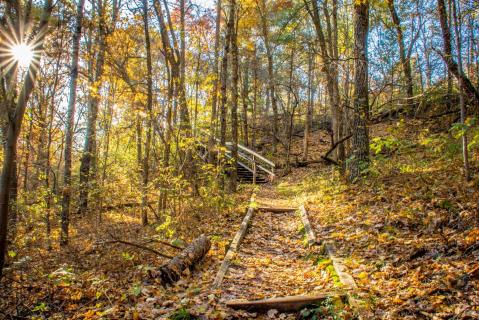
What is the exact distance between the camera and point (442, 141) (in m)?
7.25

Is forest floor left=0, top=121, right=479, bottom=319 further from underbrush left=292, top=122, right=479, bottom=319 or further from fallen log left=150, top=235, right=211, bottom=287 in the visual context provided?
fallen log left=150, top=235, right=211, bottom=287

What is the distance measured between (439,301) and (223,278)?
2606 mm

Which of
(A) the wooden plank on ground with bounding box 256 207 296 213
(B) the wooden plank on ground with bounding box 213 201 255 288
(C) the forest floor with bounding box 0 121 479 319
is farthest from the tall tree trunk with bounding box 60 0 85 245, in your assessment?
(A) the wooden plank on ground with bounding box 256 207 296 213

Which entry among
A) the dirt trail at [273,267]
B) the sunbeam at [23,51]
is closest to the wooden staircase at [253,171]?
the dirt trail at [273,267]

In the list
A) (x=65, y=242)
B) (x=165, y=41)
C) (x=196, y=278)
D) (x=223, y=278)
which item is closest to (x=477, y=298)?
(x=223, y=278)

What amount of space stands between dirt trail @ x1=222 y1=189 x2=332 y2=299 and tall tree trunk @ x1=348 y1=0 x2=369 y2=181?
2.84 meters

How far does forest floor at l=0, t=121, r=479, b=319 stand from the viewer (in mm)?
3264

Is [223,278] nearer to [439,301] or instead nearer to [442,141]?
[439,301]

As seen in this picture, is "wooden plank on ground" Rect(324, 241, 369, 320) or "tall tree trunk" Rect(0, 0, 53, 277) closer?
"wooden plank on ground" Rect(324, 241, 369, 320)

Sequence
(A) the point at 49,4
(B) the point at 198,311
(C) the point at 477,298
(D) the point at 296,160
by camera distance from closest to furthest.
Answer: (C) the point at 477,298
(B) the point at 198,311
(A) the point at 49,4
(D) the point at 296,160

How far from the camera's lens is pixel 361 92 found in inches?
350

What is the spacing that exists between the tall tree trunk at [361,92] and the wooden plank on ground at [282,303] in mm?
5938

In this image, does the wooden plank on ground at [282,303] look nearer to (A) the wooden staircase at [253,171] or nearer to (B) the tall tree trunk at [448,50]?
(B) the tall tree trunk at [448,50]

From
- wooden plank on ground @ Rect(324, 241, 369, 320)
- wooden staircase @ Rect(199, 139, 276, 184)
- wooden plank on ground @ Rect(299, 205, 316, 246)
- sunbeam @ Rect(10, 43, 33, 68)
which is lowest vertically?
wooden plank on ground @ Rect(324, 241, 369, 320)
